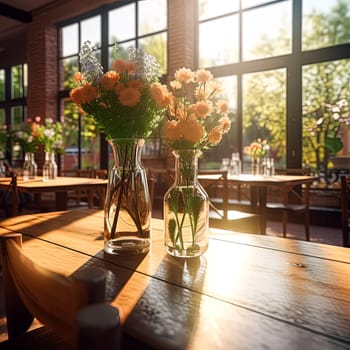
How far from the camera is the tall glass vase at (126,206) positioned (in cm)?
112

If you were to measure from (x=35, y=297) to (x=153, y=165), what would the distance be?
20.9 ft

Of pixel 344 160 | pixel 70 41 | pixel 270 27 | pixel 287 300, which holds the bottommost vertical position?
pixel 287 300

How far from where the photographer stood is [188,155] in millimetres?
1087

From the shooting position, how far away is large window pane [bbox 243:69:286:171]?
5758mm

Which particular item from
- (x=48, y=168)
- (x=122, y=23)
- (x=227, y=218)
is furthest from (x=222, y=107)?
(x=122, y=23)

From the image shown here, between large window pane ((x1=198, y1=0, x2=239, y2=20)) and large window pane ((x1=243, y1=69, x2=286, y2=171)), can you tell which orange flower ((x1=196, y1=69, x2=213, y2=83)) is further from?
large window pane ((x1=198, y1=0, x2=239, y2=20))

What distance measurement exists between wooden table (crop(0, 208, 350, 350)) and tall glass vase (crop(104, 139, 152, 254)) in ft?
0.15

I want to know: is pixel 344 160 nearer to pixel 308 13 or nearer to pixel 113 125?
pixel 308 13

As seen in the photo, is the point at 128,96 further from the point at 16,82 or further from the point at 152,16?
the point at 16,82

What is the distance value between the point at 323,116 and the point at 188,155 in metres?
5.02

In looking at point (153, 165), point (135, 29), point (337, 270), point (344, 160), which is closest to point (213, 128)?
point (337, 270)

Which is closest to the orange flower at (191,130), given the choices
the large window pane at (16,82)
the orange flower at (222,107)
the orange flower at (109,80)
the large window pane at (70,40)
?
the orange flower at (222,107)

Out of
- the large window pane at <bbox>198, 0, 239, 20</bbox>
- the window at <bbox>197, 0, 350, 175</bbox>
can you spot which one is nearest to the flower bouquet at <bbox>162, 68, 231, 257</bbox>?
the window at <bbox>197, 0, 350, 175</bbox>

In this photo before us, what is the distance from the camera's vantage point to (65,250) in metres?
1.15
